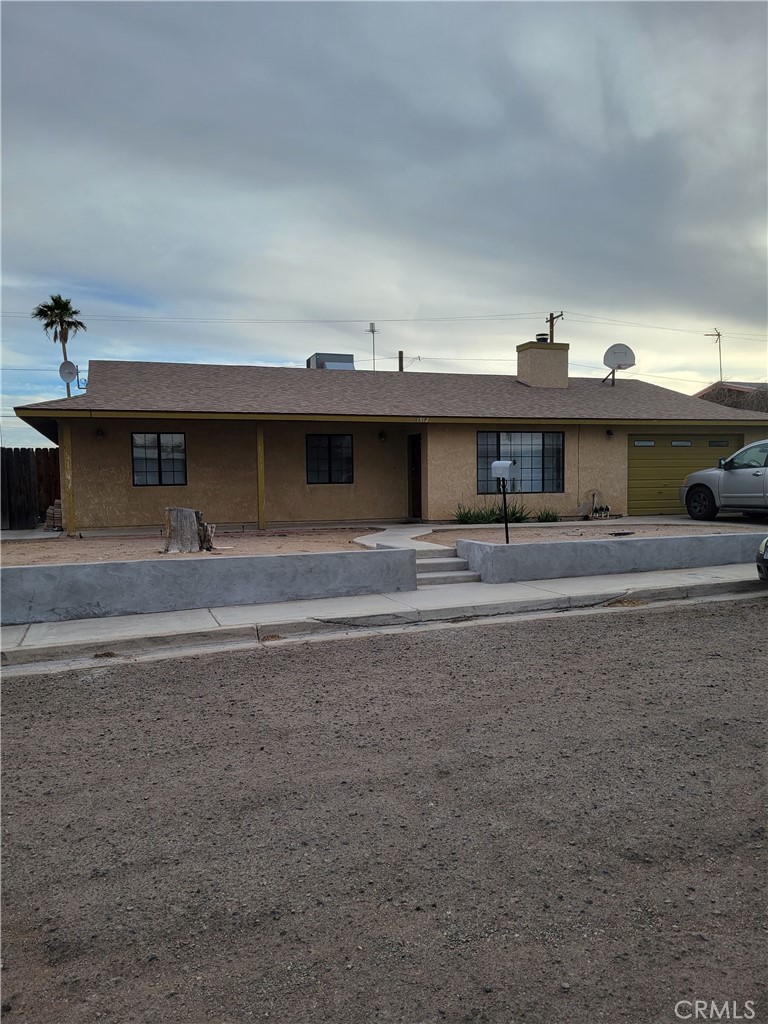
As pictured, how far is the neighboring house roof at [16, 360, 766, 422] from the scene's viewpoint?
48.5 feet

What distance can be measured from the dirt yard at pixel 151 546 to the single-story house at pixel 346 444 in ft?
5.00

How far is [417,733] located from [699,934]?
2.34 metres

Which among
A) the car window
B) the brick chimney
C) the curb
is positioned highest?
the brick chimney

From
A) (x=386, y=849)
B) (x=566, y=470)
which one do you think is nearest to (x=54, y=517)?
(x=566, y=470)

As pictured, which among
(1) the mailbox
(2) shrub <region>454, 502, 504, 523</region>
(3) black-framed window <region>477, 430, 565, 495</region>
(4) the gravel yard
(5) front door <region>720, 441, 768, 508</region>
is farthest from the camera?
(3) black-framed window <region>477, 430, 565, 495</region>

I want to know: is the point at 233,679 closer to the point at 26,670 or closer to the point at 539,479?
the point at 26,670

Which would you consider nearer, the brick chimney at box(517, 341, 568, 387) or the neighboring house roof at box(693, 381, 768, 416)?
the brick chimney at box(517, 341, 568, 387)

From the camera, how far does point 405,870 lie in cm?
314

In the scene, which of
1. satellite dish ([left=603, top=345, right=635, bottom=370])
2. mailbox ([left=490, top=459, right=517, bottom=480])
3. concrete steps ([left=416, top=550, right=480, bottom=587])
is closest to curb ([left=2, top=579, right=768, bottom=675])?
concrete steps ([left=416, top=550, right=480, bottom=587])

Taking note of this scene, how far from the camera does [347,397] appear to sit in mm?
17125

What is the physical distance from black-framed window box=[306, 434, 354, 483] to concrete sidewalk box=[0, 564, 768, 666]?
7.61 m

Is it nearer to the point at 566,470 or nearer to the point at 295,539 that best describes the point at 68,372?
the point at 295,539

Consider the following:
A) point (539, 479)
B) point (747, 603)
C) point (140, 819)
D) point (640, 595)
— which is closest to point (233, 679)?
point (140, 819)

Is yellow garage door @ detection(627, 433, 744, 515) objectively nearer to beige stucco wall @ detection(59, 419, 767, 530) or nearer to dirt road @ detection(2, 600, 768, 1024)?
beige stucco wall @ detection(59, 419, 767, 530)
